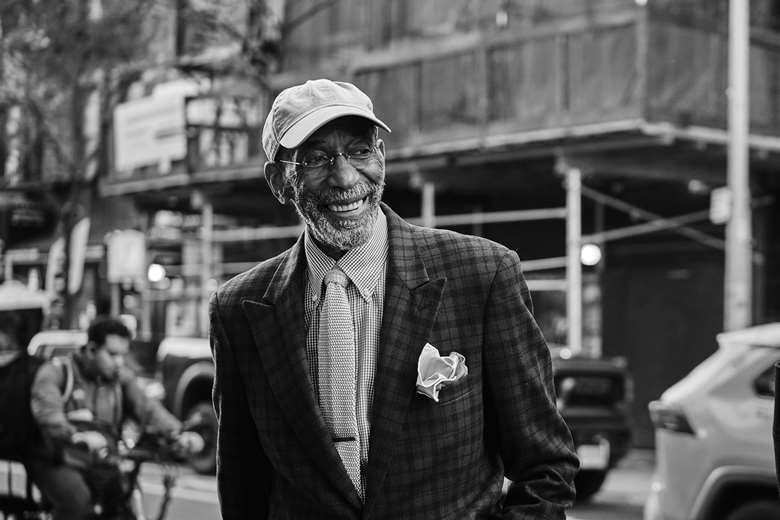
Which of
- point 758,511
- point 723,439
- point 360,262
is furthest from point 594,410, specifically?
point 360,262

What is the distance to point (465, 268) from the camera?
2984 mm

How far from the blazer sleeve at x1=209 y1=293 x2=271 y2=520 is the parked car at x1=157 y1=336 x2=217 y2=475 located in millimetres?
12693

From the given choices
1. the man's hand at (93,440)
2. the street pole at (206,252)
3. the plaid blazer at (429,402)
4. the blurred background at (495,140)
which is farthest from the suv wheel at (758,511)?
the street pole at (206,252)

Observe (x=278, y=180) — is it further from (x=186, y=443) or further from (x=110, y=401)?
(x=110, y=401)

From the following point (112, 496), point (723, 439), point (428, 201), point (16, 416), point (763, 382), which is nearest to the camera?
point (16, 416)

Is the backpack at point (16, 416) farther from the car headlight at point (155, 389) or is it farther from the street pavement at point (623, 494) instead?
the car headlight at point (155, 389)

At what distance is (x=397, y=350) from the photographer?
2887mm

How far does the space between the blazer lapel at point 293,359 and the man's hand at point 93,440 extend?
16.6 feet

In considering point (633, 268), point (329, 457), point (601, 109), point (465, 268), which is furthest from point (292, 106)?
point (633, 268)

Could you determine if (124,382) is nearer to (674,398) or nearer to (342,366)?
(674,398)

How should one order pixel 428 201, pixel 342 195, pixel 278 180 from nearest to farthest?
pixel 342 195 → pixel 278 180 → pixel 428 201

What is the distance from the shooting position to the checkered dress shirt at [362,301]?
2914 millimetres

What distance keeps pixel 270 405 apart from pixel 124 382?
574 centimetres

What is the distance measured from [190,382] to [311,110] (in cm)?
1366
